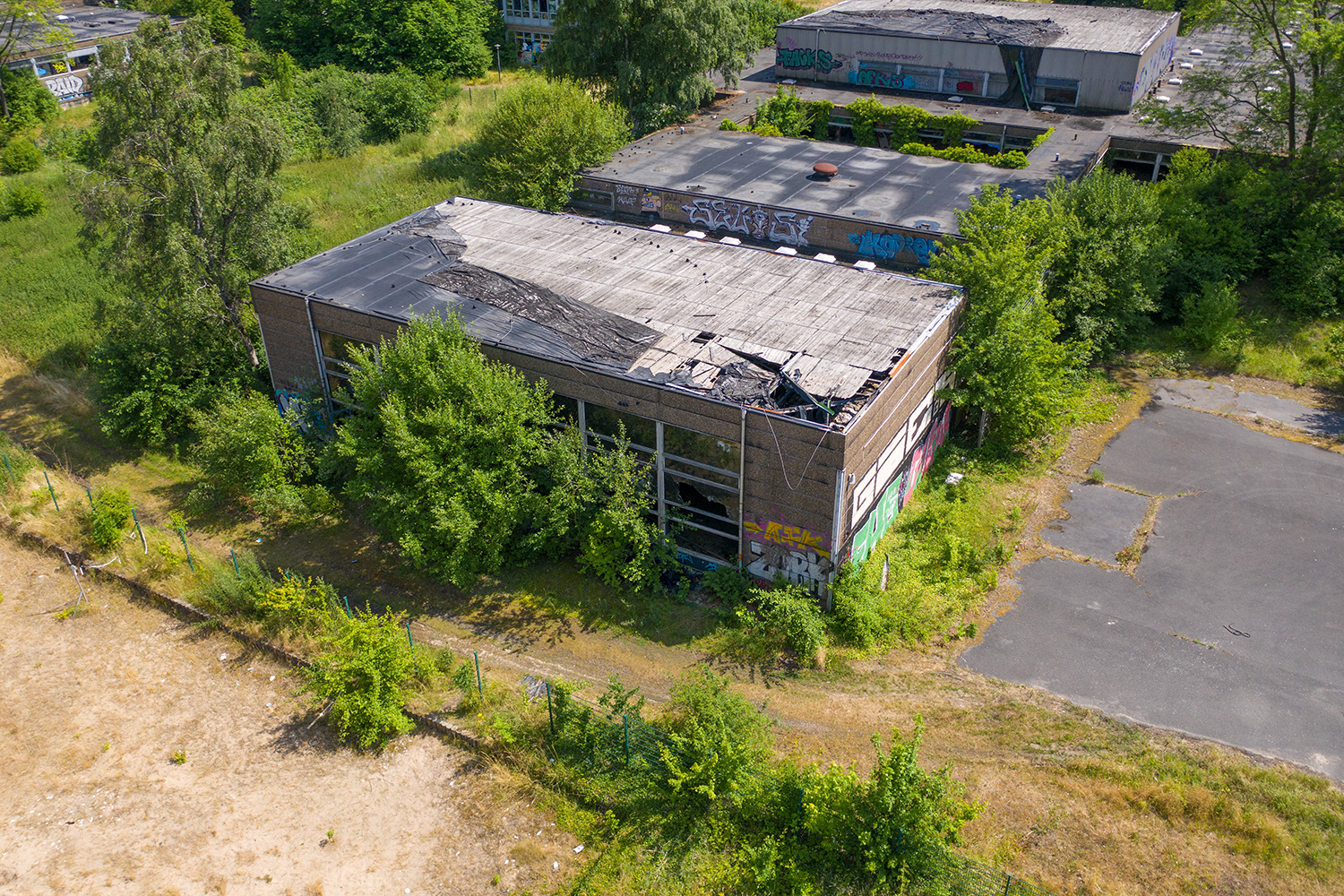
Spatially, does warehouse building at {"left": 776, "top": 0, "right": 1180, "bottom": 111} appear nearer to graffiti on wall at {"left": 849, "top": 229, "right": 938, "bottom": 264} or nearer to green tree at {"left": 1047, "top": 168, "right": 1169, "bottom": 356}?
green tree at {"left": 1047, "top": 168, "right": 1169, "bottom": 356}

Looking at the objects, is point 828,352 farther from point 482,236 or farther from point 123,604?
point 123,604

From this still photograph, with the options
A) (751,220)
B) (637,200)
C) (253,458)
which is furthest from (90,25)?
(751,220)

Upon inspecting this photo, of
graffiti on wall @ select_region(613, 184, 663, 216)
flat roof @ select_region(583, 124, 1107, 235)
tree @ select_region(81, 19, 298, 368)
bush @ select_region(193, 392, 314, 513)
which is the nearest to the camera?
bush @ select_region(193, 392, 314, 513)

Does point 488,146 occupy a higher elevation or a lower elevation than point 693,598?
higher

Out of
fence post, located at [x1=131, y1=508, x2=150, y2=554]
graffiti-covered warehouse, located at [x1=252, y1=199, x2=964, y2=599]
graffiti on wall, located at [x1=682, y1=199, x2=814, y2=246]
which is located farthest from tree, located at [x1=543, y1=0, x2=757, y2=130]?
fence post, located at [x1=131, y1=508, x2=150, y2=554]

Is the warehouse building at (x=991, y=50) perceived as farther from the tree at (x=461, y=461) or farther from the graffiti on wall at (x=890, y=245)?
the tree at (x=461, y=461)

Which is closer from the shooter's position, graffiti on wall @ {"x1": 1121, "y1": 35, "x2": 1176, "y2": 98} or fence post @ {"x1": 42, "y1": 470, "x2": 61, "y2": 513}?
fence post @ {"x1": 42, "y1": 470, "x2": 61, "y2": 513}

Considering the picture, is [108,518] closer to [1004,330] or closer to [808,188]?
[1004,330]

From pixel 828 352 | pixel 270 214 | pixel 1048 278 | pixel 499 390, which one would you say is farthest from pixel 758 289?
pixel 270 214
